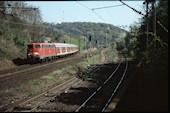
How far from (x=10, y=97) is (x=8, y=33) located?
3494 cm

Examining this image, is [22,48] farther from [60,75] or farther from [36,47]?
[60,75]

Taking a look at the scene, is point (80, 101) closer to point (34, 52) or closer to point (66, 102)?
point (66, 102)

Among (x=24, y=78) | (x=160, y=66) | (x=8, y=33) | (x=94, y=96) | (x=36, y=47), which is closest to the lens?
(x=160, y=66)

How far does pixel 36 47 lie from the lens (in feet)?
135

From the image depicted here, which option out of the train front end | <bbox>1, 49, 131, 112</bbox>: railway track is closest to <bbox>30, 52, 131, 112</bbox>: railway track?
<bbox>1, 49, 131, 112</bbox>: railway track

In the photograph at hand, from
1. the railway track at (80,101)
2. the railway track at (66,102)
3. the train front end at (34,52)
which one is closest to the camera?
the railway track at (66,102)

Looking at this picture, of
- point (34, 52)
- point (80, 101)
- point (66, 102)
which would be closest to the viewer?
point (66, 102)

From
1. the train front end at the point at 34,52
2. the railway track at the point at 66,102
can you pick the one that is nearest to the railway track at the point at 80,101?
the railway track at the point at 66,102

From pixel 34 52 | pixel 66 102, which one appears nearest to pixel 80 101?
pixel 66 102

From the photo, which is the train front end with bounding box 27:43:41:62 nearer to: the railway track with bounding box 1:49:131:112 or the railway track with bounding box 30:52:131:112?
the railway track with bounding box 30:52:131:112

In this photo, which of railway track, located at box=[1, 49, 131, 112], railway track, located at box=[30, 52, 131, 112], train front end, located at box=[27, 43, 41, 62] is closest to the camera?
railway track, located at box=[1, 49, 131, 112]

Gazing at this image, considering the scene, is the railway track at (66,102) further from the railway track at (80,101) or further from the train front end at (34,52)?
the train front end at (34,52)

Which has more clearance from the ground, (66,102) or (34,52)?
(34,52)

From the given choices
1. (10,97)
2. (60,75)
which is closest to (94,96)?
(10,97)
